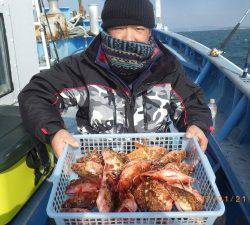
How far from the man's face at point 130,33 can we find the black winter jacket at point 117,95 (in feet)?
0.95

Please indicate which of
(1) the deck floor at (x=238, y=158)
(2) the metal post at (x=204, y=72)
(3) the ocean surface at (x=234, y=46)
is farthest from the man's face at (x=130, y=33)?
(2) the metal post at (x=204, y=72)

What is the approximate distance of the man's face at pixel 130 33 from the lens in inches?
98.8

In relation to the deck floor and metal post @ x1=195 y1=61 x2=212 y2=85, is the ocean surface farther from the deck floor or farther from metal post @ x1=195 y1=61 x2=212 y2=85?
the deck floor

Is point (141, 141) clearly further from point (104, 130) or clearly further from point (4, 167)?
point (4, 167)

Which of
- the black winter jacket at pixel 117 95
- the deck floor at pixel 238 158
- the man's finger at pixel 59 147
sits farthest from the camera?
the deck floor at pixel 238 158

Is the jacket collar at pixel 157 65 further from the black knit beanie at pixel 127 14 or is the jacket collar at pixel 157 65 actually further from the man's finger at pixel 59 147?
the man's finger at pixel 59 147

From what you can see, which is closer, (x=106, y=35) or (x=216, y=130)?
(x=106, y=35)

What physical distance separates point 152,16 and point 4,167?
1657 millimetres

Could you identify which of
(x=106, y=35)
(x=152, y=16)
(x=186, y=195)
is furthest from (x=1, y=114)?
(x=186, y=195)

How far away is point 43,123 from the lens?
7.71ft

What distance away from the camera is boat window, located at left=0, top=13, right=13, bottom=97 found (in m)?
3.73

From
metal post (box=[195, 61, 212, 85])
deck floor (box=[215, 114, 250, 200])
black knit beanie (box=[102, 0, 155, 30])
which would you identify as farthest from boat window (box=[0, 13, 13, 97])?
metal post (box=[195, 61, 212, 85])

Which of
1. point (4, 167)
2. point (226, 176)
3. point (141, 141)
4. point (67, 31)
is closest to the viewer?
point (4, 167)

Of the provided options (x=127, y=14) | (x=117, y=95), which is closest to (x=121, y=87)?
(x=117, y=95)
